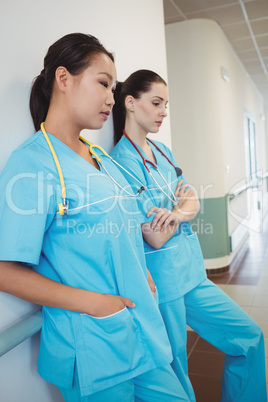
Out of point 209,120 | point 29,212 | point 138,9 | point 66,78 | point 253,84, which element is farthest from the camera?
point 253,84

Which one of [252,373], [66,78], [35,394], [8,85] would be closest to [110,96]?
[66,78]

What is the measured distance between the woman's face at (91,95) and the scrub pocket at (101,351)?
0.58 meters

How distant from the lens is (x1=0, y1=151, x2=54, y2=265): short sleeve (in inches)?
38.0

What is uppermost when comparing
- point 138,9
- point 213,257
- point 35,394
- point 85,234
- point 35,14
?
point 138,9

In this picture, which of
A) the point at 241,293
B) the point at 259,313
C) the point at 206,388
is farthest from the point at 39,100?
the point at 241,293

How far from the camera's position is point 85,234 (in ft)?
3.54

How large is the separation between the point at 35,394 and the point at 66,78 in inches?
40.1

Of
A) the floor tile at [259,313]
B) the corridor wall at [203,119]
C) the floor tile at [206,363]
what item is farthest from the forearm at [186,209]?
the corridor wall at [203,119]

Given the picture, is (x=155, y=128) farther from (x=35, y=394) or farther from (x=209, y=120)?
(x=209, y=120)

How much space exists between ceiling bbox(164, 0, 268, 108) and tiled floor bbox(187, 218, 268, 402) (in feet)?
9.47

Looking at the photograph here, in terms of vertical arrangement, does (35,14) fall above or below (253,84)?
below

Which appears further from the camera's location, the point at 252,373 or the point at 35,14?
the point at 252,373

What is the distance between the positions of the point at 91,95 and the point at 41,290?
59 centimetres

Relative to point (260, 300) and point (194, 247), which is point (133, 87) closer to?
point (194, 247)
